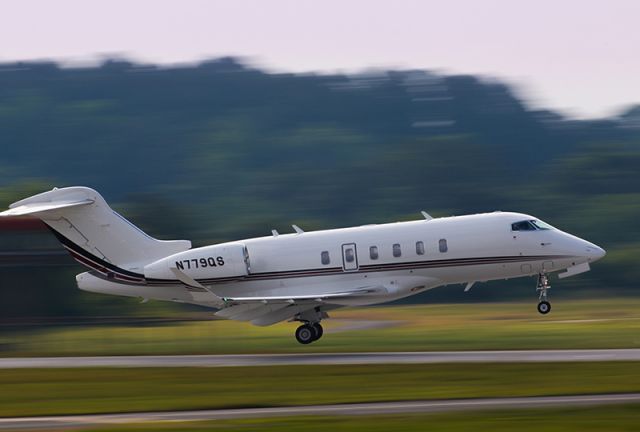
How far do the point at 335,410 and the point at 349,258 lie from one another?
11.6m

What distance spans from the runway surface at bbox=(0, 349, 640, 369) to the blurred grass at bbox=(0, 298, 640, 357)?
184 cm

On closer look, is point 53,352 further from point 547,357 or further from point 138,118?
point 138,118

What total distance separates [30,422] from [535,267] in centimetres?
1659

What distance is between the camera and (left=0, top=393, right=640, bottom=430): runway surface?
21.8m

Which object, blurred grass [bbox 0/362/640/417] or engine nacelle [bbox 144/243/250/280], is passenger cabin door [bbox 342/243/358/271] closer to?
engine nacelle [bbox 144/243/250/280]

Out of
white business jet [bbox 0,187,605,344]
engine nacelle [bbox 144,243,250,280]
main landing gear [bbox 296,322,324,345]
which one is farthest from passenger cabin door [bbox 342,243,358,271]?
engine nacelle [bbox 144,243,250,280]

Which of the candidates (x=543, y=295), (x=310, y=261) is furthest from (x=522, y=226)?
(x=310, y=261)

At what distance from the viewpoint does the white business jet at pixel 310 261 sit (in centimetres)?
3306

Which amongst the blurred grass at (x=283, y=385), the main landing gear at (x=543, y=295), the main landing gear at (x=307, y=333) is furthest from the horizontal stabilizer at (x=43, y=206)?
the main landing gear at (x=543, y=295)

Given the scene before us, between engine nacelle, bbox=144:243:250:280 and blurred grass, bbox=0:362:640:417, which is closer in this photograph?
blurred grass, bbox=0:362:640:417

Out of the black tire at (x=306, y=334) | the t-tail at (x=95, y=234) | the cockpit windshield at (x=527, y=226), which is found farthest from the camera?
the t-tail at (x=95, y=234)

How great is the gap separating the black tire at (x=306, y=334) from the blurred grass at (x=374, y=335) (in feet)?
0.97

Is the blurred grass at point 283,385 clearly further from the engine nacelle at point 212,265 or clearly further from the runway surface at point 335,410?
the engine nacelle at point 212,265

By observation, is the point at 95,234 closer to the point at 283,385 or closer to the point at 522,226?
the point at 283,385
